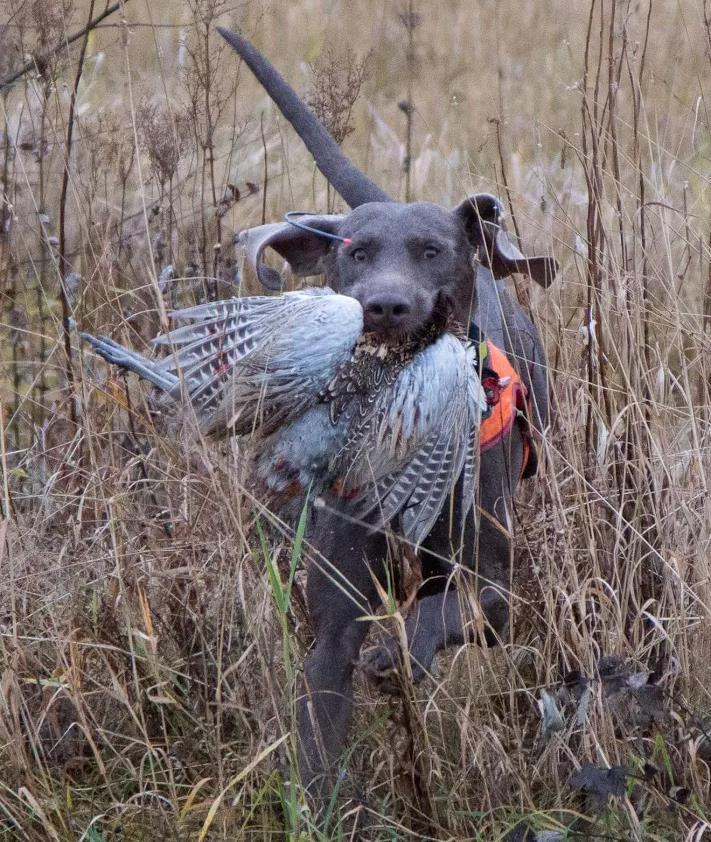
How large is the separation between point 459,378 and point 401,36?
5403 millimetres

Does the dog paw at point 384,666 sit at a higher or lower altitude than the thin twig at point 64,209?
lower

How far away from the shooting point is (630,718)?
106 inches

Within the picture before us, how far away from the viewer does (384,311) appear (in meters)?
2.92

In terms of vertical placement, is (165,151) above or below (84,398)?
above

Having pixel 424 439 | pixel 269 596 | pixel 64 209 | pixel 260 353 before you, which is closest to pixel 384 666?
pixel 269 596

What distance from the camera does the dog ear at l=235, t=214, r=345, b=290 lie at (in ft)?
11.2

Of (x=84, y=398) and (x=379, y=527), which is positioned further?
(x=84, y=398)

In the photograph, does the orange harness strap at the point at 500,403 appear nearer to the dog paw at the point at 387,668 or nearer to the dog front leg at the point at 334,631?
the dog front leg at the point at 334,631

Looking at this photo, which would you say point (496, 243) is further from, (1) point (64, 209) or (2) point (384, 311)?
(1) point (64, 209)

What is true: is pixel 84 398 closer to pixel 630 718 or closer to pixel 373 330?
pixel 373 330

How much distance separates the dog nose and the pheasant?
109 mm

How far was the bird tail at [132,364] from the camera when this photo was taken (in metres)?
2.67

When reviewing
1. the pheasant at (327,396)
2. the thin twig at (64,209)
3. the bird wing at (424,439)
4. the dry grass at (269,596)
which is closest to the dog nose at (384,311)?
the pheasant at (327,396)

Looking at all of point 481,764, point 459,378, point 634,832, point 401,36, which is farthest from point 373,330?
point 401,36
